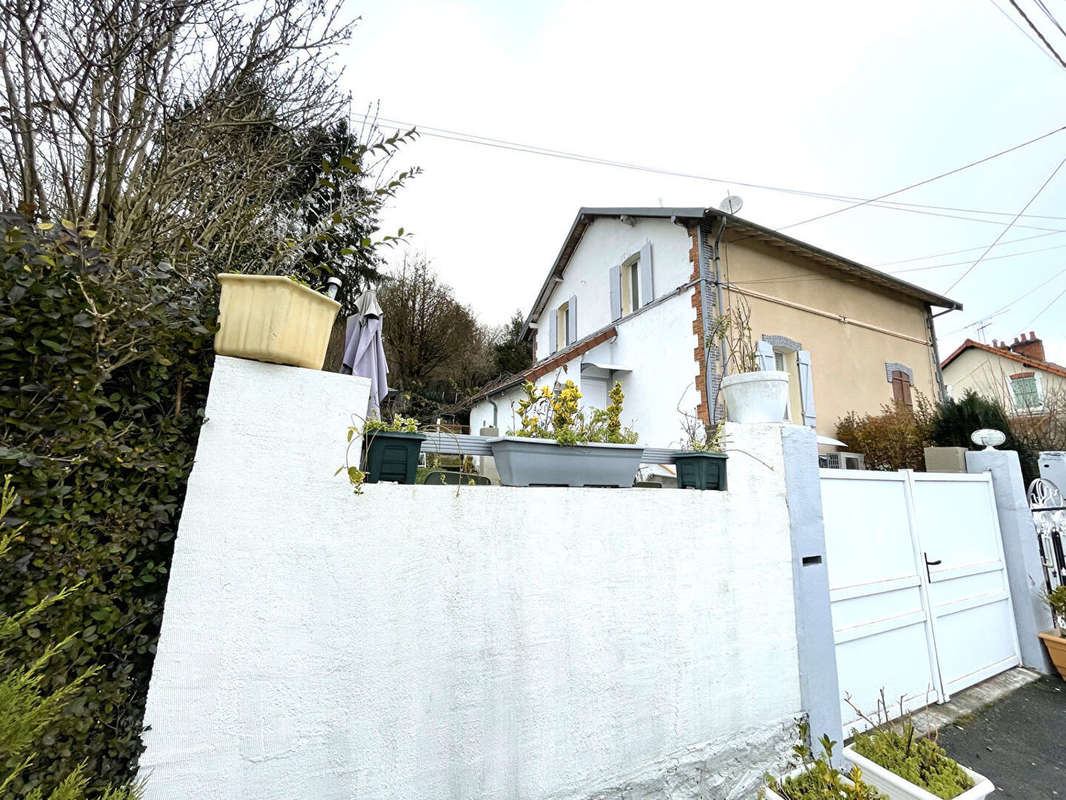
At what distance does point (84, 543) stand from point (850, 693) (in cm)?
418

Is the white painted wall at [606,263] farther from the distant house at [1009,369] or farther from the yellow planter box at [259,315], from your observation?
the distant house at [1009,369]

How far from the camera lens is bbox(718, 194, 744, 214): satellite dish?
7625mm

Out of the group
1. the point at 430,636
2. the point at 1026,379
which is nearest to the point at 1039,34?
the point at 430,636

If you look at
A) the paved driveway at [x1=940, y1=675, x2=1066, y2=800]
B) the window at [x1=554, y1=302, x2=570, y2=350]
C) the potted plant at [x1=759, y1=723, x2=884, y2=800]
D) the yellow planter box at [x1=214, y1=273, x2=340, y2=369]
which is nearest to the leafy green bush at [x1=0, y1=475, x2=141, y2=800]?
the yellow planter box at [x1=214, y1=273, x2=340, y2=369]

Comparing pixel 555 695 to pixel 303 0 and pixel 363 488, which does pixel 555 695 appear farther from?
pixel 303 0

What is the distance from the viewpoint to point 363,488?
1.75 m

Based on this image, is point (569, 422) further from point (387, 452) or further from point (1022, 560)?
point (1022, 560)

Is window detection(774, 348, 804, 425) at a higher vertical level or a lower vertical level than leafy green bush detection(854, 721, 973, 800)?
higher

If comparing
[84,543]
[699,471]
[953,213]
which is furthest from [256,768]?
[953,213]

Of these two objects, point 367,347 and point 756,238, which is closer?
point 367,347

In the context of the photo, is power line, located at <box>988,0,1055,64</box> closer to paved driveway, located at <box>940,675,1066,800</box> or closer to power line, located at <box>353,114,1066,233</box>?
power line, located at <box>353,114,1066,233</box>

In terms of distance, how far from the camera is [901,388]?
9461 mm

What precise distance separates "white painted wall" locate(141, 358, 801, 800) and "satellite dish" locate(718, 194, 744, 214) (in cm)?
678

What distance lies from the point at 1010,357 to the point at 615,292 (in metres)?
15.7
